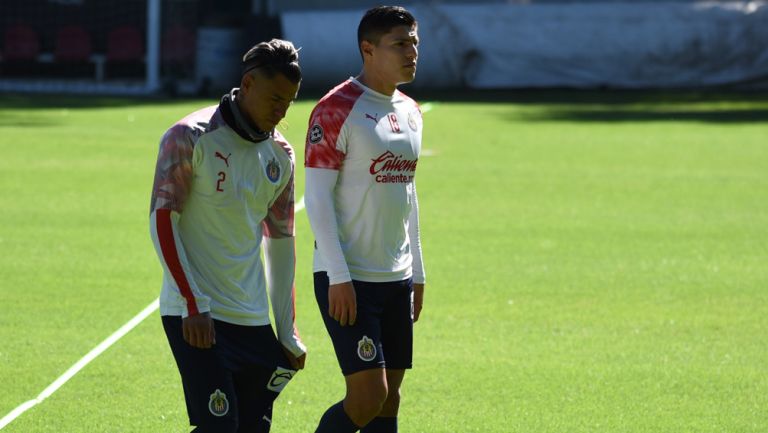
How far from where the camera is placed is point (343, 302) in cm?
518

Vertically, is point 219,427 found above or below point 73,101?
above

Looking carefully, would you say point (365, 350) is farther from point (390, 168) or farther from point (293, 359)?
point (390, 168)

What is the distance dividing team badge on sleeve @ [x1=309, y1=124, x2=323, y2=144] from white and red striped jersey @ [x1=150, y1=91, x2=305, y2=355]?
7.5 inches

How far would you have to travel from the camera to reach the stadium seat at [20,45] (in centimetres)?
3188

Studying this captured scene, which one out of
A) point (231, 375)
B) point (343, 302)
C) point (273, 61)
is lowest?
point (231, 375)

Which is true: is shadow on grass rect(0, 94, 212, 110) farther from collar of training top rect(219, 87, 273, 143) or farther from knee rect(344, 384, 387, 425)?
collar of training top rect(219, 87, 273, 143)

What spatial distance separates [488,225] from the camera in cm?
1284

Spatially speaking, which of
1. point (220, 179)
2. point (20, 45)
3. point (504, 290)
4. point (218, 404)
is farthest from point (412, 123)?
point (20, 45)

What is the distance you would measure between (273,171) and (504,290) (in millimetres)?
5160

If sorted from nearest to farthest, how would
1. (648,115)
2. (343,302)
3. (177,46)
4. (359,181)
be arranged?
(343,302), (359,181), (648,115), (177,46)

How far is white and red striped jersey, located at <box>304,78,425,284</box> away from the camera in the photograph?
522cm

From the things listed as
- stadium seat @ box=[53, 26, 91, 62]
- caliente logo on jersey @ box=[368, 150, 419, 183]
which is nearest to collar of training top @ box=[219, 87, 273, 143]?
caliente logo on jersey @ box=[368, 150, 419, 183]

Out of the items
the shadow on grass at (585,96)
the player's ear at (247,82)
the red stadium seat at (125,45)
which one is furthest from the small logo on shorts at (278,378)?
the red stadium seat at (125,45)

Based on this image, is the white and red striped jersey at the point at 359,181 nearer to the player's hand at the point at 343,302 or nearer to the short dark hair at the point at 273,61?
the player's hand at the point at 343,302
